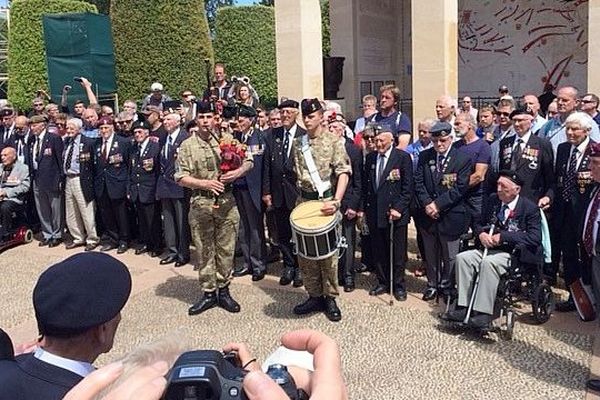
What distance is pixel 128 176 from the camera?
888cm

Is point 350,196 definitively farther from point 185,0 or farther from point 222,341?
point 185,0

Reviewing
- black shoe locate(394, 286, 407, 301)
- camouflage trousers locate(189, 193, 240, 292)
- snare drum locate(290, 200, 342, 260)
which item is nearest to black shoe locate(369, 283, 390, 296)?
black shoe locate(394, 286, 407, 301)

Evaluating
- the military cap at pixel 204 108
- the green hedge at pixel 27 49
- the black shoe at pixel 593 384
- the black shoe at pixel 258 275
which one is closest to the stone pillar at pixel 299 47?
the black shoe at pixel 258 275

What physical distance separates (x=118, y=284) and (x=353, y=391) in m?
3.22

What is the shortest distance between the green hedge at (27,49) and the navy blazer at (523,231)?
55.8ft

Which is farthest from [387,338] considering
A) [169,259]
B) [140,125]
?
[140,125]

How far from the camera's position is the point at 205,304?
6543 mm

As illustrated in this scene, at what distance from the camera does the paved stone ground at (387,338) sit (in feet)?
15.3

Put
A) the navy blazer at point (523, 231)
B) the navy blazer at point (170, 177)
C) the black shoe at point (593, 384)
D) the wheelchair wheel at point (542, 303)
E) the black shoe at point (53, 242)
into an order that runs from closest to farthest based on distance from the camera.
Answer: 1. the black shoe at point (593, 384)
2. the navy blazer at point (523, 231)
3. the wheelchair wheel at point (542, 303)
4. the navy blazer at point (170, 177)
5. the black shoe at point (53, 242)

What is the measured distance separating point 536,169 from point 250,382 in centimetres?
558

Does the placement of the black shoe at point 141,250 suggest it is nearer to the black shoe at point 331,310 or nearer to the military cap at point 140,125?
the military cap at point 140,125

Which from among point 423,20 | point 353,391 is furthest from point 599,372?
point 423,20

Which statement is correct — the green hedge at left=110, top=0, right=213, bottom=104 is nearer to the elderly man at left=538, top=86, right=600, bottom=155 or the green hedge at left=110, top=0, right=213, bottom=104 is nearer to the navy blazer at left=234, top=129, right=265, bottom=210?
the navy blazer at left=234, top=129, right=265, bottom=210

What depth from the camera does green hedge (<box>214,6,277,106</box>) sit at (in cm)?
2528
